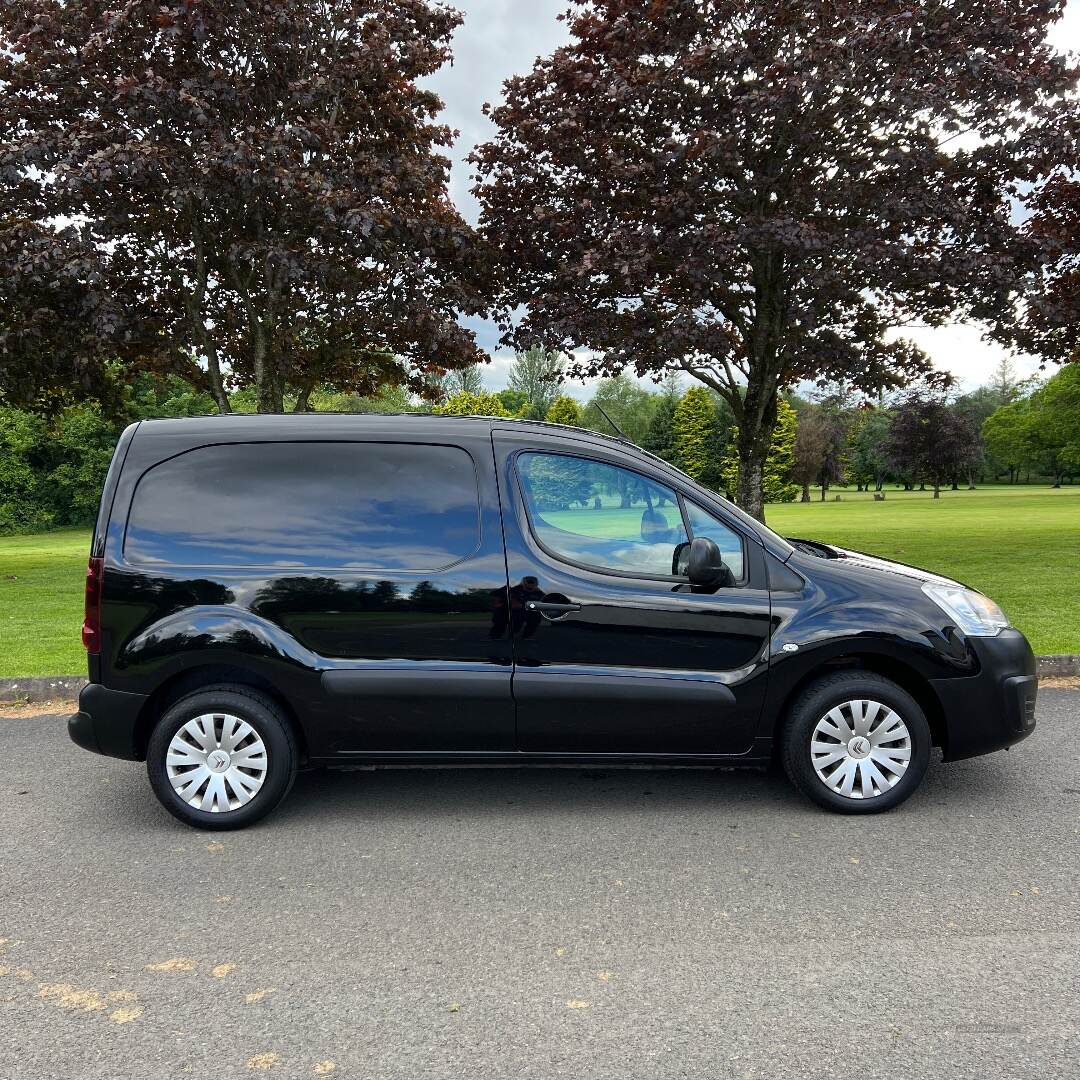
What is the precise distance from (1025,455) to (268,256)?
7847 cm

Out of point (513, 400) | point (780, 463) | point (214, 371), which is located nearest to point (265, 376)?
point (214, 371)

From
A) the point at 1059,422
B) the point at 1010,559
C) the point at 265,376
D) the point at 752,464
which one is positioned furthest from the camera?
the point at 1059,422

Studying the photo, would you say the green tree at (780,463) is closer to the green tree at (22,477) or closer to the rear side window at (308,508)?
the green tree at (22,477)

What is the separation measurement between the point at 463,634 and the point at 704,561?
1.18 m

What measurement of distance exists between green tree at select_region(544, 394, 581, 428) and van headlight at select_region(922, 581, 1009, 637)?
69.9 metres

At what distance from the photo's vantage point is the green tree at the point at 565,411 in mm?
75938

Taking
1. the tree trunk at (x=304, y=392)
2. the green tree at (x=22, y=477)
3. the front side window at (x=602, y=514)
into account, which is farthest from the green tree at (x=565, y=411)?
the front side window at (x=602, y=514)

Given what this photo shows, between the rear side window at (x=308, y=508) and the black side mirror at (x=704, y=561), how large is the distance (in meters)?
1.02

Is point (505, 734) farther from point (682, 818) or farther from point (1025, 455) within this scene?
point (1025, 455)

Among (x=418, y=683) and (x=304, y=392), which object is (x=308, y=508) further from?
(x=304, y=392)

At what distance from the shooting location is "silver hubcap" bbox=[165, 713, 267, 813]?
13.1ft

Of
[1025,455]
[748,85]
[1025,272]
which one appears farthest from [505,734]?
[1025,455]

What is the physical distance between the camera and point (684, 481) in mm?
4258

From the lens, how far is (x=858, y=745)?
409 cm
